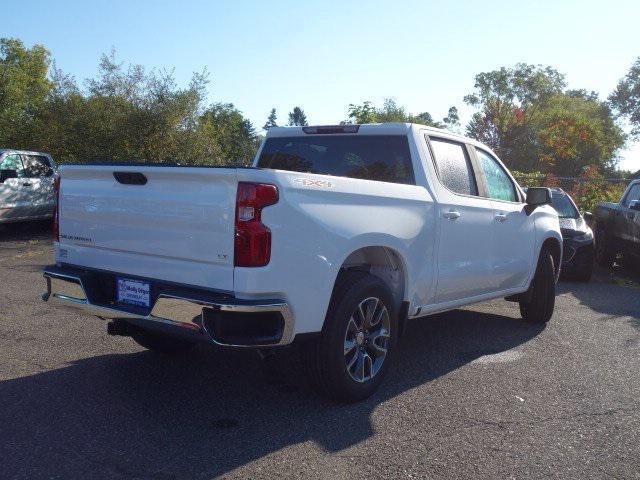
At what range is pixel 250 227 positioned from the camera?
3520 millimetres

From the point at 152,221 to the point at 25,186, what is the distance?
1127 centimetres

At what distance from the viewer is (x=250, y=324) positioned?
360 centimetres

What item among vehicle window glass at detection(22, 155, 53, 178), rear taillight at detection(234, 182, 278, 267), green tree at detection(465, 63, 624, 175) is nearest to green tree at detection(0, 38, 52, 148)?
vehicle window glass at detection(22, 155, 53, 178)

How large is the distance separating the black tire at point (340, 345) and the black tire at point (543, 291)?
10.2ft

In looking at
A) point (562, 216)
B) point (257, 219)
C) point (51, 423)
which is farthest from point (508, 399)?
point (562, 216)

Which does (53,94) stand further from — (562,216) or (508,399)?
(508,399)

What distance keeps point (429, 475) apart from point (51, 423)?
87.1 inches

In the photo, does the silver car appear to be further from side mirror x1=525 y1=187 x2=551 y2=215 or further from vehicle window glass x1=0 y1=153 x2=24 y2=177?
side mirror x1=525 y1=187 x2=551 y2=215

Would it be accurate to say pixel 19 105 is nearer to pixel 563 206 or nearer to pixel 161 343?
pixel 563 206

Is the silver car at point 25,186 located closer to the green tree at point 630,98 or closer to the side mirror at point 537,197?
the side mirror at point 537,197

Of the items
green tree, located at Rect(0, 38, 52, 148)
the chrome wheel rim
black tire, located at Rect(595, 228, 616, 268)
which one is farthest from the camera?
green tree, located at Rect(0, 38, 52, 148)

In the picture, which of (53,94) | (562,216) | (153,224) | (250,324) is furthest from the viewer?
(53,94)

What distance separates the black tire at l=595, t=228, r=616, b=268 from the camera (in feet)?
40.1

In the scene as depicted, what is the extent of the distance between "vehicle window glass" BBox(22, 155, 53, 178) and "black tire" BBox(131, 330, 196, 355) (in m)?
10.4
